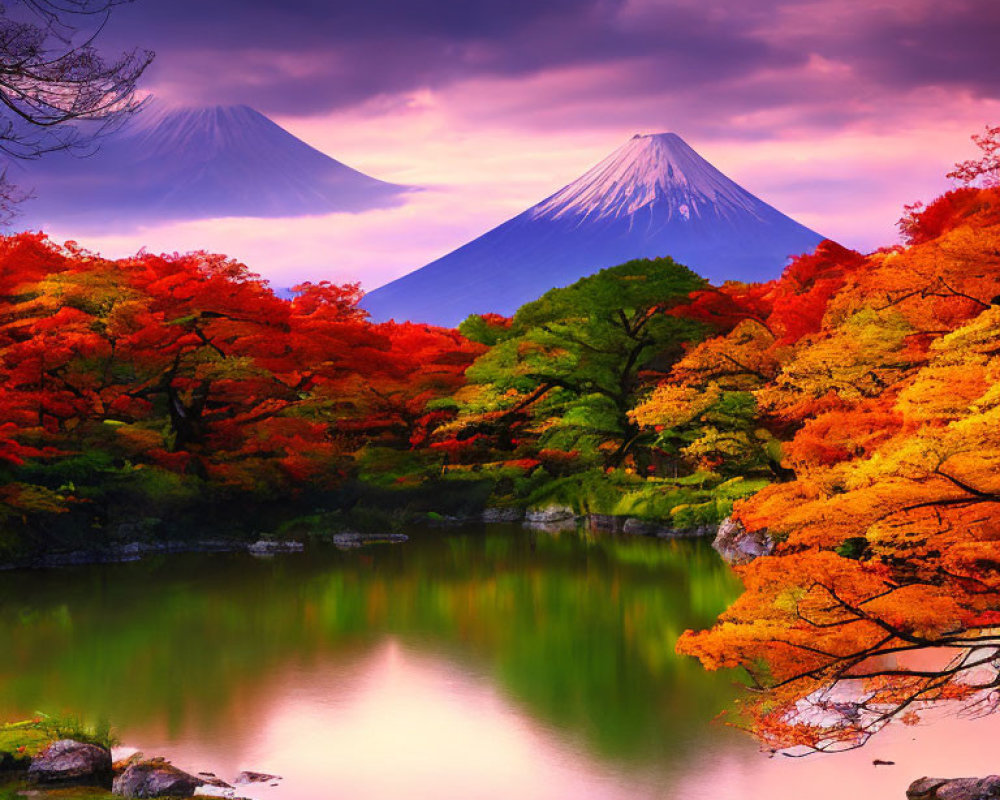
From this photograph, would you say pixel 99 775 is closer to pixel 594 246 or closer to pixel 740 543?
pixel 740 543

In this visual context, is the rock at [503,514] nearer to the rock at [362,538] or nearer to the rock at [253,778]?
the rock at [362,538]

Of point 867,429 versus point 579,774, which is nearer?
point 579,774

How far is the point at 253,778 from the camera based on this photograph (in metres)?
8.06

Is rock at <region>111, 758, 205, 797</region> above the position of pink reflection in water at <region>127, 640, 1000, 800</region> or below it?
above

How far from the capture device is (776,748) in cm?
823

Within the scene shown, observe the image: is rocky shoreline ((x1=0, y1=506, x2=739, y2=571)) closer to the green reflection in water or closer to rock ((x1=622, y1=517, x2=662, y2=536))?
rock ((x1=622, y1=517, x2=662, y2=536))

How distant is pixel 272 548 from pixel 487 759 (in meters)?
12.4

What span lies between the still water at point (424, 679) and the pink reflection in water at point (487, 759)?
0.02 m

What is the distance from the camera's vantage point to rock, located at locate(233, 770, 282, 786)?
7984 mm

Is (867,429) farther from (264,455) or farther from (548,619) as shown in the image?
(264,455)

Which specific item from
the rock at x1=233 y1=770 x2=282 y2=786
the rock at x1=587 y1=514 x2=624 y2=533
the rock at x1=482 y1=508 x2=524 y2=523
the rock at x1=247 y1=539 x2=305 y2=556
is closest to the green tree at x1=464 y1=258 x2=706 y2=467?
the rock at x1=587 y1=514 x2=624 y2=533

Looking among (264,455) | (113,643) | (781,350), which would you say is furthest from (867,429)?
(264,455)

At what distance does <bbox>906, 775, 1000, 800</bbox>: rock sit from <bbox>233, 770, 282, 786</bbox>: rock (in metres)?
4.79

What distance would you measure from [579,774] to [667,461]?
18037 mm
